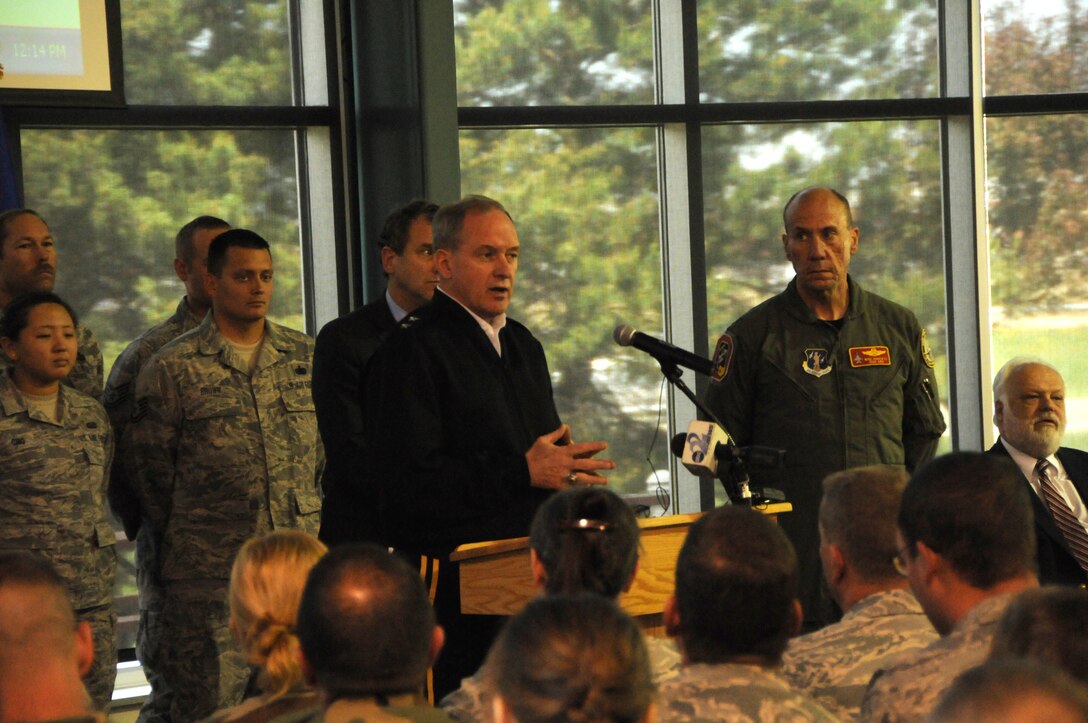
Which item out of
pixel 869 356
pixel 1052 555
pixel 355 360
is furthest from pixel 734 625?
pixel 1052 555

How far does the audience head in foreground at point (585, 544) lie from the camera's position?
7.19 feet

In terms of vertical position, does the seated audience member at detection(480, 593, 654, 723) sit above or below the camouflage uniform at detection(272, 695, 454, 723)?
above

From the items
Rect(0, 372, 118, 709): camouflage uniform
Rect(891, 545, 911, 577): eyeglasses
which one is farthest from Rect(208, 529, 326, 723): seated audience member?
Rect(0, 372, 118, 709): camouflage uniform

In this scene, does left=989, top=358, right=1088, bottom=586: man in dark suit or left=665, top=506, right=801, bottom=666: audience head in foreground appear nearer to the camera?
left=665, top=506, right=801, bottom=666: audience head in foreground

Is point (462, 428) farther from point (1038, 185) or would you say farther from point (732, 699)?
point (1038, 185)

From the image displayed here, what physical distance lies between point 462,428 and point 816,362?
1375 millimetres

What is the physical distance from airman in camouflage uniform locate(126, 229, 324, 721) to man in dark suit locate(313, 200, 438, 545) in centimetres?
43

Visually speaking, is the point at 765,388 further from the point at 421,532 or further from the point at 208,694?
the point at 208,694

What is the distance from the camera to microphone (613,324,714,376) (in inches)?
119

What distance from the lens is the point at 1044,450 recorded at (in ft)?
14.4

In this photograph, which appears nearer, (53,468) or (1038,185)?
(53,468)

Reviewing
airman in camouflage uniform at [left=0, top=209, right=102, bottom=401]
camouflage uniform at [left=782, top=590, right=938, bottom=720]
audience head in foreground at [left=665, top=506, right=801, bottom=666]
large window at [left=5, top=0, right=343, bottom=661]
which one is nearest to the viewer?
audience head in foreground at [left=665, top=506, right=801, bottom=666]

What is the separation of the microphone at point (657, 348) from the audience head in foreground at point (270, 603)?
3.48ft

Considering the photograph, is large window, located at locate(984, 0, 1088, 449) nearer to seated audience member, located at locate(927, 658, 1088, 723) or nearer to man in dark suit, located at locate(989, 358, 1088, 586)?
man in dark suit, located at locate(989, 358, 1088, 586)
